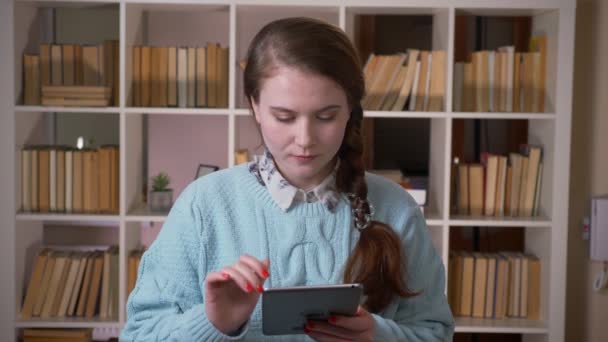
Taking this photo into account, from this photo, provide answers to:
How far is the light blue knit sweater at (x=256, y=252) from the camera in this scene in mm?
1498

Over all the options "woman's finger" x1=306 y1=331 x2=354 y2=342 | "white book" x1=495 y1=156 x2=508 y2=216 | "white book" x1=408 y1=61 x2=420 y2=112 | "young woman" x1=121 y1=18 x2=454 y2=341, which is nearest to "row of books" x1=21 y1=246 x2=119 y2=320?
"white book" x1=408 y1=61 x2=420 y2=112

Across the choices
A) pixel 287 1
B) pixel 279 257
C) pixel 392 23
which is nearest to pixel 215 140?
pixel 392 23

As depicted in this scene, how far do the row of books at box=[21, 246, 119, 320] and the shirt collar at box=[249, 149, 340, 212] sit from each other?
6.28ft

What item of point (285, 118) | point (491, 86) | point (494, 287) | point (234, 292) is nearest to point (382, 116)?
point (491, 86)

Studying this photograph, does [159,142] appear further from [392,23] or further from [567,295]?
[567,295]

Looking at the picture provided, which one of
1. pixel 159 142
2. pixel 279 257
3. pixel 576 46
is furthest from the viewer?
pixel 159 142

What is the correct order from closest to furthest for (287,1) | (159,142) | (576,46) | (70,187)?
(287,1)
(70,187)
(576,46)
(159,142)

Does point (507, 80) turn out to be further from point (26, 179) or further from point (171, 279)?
point (171, 279)

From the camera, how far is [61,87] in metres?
3.19

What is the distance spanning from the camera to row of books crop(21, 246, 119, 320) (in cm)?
Answer: 331

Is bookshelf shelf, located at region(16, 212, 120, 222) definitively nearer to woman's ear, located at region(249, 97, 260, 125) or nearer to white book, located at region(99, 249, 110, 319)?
white book, located at region(99, 249, 110, 319)

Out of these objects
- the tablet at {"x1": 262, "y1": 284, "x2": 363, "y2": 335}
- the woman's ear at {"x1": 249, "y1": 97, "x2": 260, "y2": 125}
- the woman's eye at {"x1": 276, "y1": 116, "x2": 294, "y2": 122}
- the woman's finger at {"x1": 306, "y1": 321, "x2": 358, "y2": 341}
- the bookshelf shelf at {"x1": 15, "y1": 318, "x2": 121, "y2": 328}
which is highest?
the woman's ear at {"x1": 249, "y1": 97, "x2": 260, "y2": 125}

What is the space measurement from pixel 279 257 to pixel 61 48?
207cm

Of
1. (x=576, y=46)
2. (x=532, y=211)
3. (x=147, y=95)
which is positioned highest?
(x=576, y=46)
